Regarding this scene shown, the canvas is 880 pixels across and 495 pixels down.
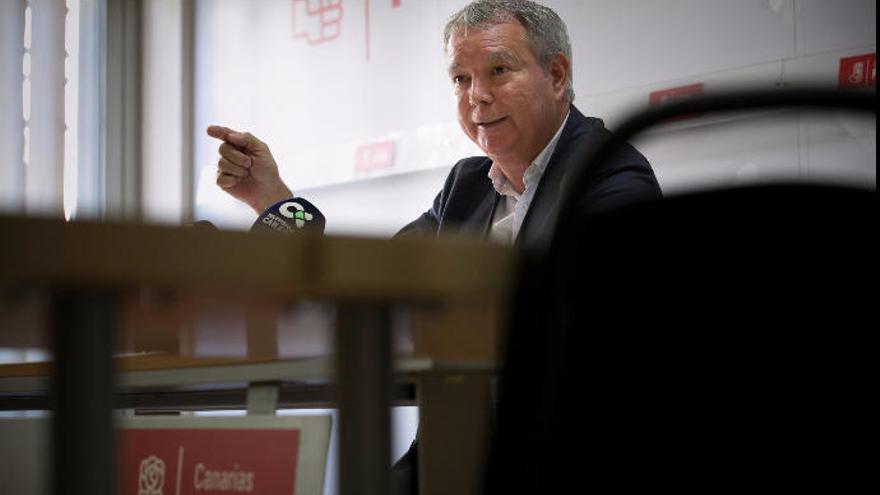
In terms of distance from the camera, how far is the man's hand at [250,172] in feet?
7.76

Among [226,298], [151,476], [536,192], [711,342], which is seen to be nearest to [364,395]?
[226,298]

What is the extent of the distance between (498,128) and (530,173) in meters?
0.17

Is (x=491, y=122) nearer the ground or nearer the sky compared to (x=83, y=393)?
nearer the sky

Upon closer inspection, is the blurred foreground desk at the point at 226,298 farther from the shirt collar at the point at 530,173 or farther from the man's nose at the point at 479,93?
the man's nose at the point at 479,93

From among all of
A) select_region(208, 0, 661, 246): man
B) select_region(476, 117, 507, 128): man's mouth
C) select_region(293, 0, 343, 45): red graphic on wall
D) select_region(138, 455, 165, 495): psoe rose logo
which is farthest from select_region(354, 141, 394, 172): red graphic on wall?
select_region(138, 455, 165, 495): psoe rose logo

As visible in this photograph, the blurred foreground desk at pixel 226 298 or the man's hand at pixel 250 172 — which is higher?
the man's hand at pixel 250 172

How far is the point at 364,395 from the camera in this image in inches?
28.1

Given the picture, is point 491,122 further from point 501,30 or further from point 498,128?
point 501,30

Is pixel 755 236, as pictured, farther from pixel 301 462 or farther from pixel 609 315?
pixel 301 462

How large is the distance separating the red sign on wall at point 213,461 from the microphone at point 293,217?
1.07 ft

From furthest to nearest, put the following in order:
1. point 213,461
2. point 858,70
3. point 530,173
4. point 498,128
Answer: point 858,70, point 498,128, point 530,173, point 213,461

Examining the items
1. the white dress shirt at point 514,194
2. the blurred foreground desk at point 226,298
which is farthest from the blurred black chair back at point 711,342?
the white dress shirt at point 514,194

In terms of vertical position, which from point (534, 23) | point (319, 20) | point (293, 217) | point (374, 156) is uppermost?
point (319, 20)

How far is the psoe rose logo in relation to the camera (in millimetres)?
1835
